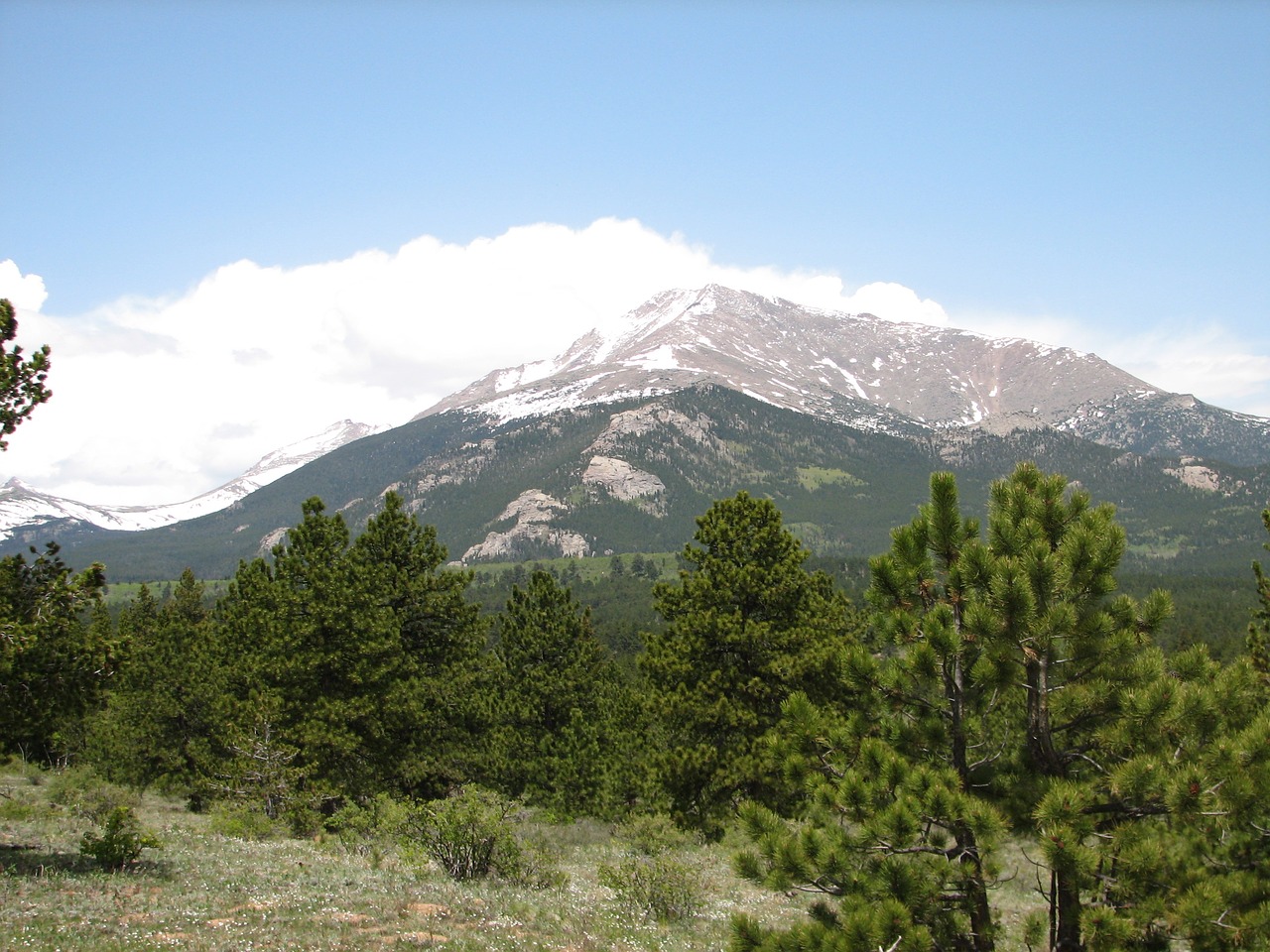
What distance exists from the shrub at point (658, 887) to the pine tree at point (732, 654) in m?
4.54

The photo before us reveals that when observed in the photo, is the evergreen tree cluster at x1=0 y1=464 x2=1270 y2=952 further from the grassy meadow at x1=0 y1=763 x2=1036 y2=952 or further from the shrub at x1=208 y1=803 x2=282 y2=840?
the grassy meadow at x1=0 y1=763 x2=1036 y2=952

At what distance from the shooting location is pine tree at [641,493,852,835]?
22469 millimetres

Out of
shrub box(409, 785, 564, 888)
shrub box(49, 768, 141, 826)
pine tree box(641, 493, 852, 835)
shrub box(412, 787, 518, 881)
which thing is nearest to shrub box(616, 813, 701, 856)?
pine tree box(641, 493, 852, 835)

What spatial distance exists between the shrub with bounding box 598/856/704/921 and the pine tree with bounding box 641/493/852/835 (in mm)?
4541

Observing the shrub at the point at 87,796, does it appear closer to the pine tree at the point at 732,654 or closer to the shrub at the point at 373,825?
the shrub at the point at 373,825

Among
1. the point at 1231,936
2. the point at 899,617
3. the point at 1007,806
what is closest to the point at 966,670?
the point at 899,617

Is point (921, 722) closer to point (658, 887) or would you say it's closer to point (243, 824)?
point (658, 887)

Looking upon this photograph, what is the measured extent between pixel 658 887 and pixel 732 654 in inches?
308

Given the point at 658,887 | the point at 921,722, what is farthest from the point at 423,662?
the point at 921,722

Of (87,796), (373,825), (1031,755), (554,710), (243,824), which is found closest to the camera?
(1031,755)

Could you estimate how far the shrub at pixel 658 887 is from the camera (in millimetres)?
17125

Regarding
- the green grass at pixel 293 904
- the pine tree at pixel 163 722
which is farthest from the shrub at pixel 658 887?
the pine tree at pixel 163 722

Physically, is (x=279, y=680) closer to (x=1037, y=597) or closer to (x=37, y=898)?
(x=37, y=898)

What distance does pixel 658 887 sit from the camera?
56.4 feet
